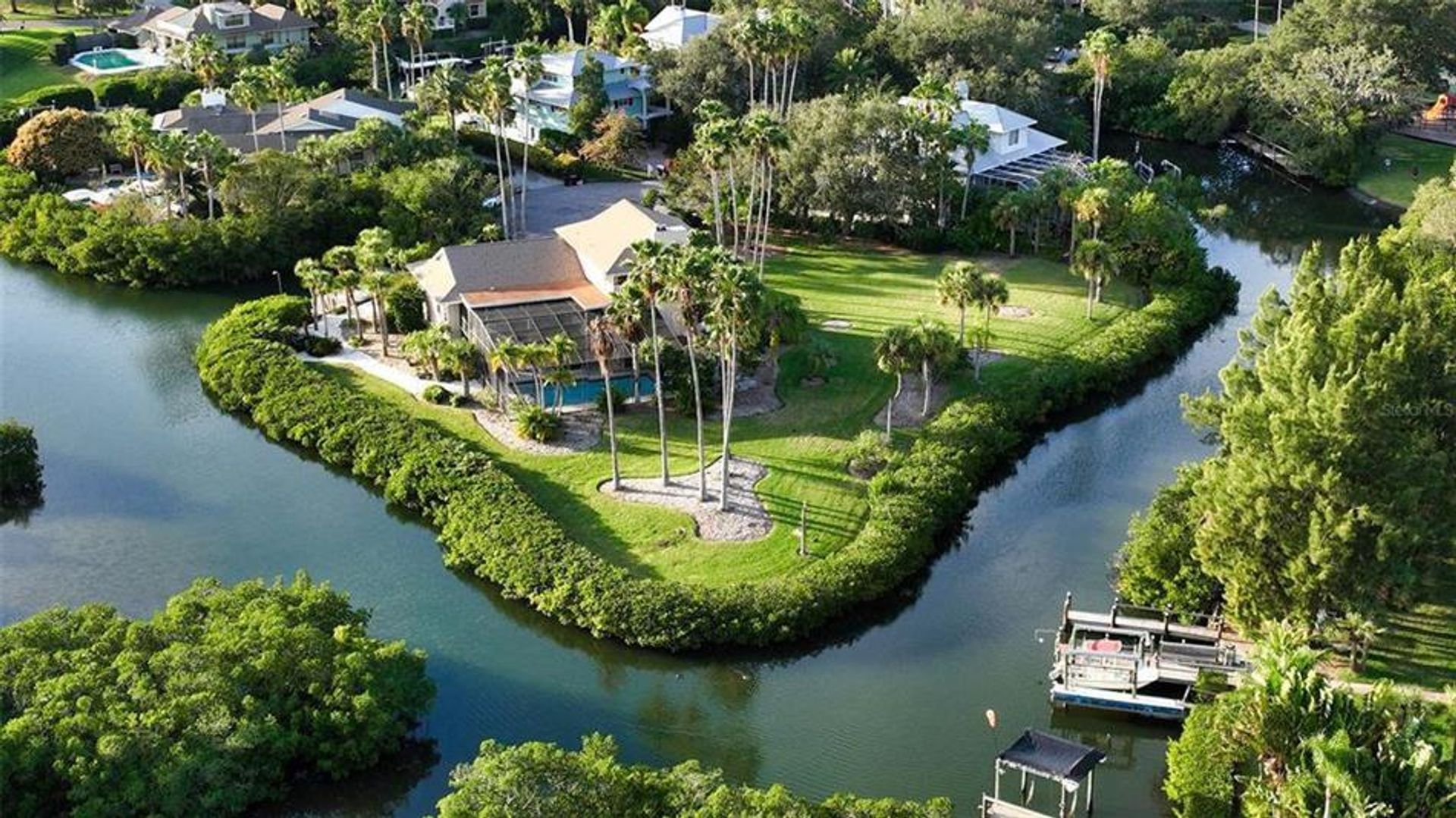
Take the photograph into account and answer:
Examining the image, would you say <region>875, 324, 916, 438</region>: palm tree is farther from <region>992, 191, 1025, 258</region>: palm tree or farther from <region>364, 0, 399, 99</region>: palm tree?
<region>364, 0, 399, 99</region>: palm tree

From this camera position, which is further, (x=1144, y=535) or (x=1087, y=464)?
(x=1087, y=464)

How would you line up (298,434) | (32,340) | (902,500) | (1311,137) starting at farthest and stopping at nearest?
(1311,137), (32,340), (298,434), (902,500)

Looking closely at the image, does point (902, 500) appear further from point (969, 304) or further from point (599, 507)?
point (969, 304)

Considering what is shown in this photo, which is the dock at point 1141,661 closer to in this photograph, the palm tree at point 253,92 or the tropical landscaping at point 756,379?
the tropical landscaping at point 756,379

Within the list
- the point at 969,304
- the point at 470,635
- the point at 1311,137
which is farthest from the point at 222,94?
the point at 1311,137

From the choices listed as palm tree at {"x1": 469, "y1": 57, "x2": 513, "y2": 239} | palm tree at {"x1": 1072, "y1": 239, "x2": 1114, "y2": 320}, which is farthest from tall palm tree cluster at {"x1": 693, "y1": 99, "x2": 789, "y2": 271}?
palm tree at {"x1": 1072, "y1": 239, "x2": 1114, "y2": 320}

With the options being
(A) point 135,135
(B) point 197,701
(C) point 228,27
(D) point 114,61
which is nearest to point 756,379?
(B) point 197,701

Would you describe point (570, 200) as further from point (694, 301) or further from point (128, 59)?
point (128, 59)

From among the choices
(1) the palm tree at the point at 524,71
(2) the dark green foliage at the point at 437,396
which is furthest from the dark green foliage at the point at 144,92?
(2) the dark green foliage at the point at 437,396
